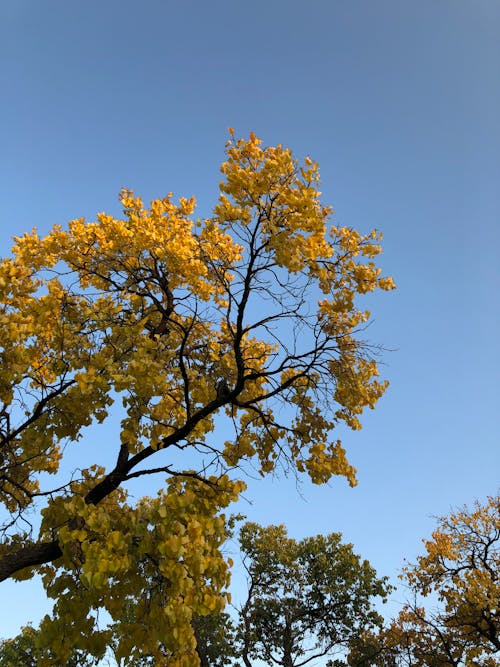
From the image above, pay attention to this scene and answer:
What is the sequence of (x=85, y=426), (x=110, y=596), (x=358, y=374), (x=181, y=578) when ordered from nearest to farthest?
1. (x=181, y=578)
2. (x=110, y=596)
3. (x=85, y=426)
4. (x=358, y=374)

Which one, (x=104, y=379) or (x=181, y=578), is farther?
(x=104, y=379)

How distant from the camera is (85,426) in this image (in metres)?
7.91

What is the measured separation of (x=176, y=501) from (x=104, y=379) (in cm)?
186

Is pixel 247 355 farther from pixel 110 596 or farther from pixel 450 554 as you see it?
pixel 450 554

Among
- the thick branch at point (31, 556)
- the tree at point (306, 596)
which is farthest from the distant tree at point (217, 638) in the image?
the thick branch at point (31, 556)

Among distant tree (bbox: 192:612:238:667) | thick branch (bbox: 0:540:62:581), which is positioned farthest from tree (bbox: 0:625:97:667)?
thick branch (bbox: 0:540:62:581)

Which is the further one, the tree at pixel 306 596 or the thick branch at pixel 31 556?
the tree at pixel 306 596

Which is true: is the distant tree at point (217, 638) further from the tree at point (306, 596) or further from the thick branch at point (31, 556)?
the thick branch at point (31, 556)

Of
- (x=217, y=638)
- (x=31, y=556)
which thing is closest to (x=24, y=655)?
(x=217, y=638)

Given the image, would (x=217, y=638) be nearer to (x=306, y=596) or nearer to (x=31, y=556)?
(x=306, y=596)

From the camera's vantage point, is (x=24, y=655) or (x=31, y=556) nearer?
(x=31, y=556)

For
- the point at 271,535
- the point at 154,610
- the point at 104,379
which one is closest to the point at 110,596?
the point at 154,610

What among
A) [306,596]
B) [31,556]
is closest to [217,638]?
[306,596]

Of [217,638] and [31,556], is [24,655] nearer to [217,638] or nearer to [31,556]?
[217,638]
